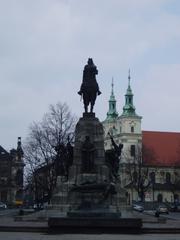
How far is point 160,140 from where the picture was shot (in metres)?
126

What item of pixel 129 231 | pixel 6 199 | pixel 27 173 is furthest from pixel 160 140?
pixel 129 231

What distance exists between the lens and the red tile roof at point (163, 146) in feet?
397

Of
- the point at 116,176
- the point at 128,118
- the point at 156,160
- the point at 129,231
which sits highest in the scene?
the point at 128,118

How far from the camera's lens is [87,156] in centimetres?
3388

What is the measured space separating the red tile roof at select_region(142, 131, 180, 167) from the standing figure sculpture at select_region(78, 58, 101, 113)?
83.6 m

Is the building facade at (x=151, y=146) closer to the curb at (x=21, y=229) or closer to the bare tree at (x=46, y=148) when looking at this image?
the bare tree at (x=46, y=148)

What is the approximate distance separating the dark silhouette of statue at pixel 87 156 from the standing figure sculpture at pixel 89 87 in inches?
100

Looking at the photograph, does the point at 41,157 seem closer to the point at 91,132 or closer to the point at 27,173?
the point at 27,173

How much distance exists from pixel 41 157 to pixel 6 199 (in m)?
63.4

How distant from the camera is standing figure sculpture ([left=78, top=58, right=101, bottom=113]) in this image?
35.1 m

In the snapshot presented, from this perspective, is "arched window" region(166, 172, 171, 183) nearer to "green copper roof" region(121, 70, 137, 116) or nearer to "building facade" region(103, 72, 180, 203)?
"building facade" region(103, 72, 180, 203)

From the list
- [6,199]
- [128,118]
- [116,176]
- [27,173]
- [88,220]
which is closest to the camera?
[88,220]

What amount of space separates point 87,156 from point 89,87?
4384mm

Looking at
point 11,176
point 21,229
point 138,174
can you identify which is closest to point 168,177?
point 11,176
